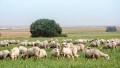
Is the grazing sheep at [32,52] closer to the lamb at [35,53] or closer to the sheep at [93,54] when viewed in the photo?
the lamb at [35,53]

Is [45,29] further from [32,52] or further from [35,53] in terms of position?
[35,53]

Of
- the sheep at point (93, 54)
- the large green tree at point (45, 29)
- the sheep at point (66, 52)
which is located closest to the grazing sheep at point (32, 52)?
the sheep at point (66, 52)

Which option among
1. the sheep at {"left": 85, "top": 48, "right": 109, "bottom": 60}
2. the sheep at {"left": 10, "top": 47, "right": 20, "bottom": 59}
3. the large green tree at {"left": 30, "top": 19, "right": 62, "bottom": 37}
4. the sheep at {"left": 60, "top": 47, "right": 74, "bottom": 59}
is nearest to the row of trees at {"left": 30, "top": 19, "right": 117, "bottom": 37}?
the large green tree at {"left": 30, "top": 19, "right": 62, "bottom": 37}

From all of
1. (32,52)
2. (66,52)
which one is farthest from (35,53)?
(66,52)

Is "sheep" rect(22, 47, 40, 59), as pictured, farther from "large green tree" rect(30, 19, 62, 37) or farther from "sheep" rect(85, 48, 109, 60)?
"large green tree" rect(30, 19, 62, 37)

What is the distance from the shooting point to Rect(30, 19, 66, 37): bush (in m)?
81.8

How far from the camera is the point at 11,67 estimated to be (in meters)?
16.6

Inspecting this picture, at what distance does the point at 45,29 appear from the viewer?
82812 mm

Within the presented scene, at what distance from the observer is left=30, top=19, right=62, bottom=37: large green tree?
8181cm

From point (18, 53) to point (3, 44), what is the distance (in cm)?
1869

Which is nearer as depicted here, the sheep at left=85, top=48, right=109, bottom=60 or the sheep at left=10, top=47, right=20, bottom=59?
the sheep at left=85, top=48, right=109, bottom=60

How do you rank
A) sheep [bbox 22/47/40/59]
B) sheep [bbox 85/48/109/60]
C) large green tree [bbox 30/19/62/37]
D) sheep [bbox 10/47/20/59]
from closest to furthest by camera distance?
sheep [bbox 85/48/109/60] < sheep [bbox 22/47/40/59] < sheep [bbox 10/47/20/59] < large green tree [bbox 30/19/62/37]

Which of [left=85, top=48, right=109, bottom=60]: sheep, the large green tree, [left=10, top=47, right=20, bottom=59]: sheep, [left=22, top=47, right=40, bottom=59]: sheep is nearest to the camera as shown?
[left=85, top=48, right=109, bottom=60]: sheep

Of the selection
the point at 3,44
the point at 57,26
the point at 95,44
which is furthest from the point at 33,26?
the point at 95,44
